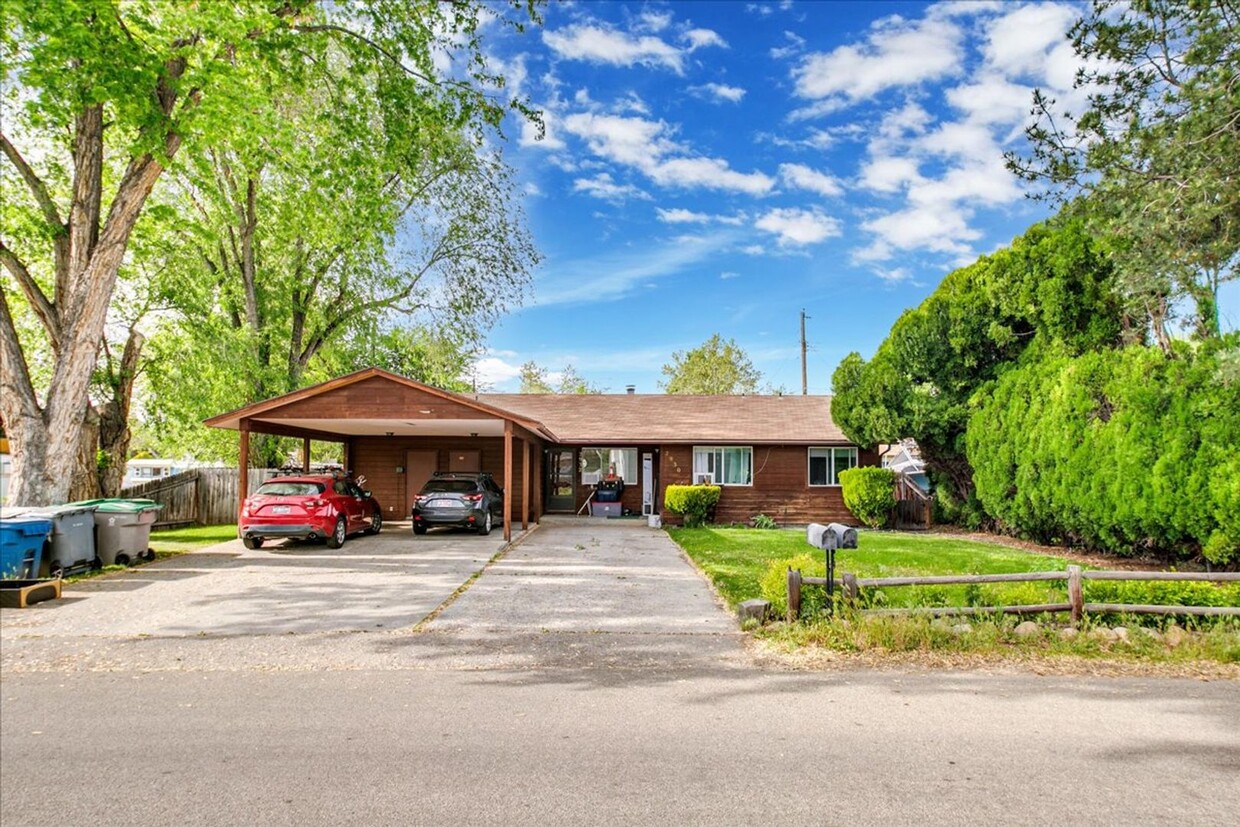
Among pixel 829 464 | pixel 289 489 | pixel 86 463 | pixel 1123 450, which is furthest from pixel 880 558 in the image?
pixel 86 463

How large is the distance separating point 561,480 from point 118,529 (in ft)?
46.3

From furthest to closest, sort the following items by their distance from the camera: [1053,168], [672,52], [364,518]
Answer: [364,518]
[672,52]
[1053,168]

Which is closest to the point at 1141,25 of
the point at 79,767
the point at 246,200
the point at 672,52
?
the point at 672,52

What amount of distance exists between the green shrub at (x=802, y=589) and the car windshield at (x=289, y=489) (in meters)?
10.6

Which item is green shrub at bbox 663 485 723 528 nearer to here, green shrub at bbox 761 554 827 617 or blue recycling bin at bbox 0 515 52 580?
green shrub at bbox 761 554 827 617

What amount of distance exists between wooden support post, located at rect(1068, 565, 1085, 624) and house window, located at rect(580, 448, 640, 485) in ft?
55.9

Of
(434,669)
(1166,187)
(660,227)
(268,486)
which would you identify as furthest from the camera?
(660,227)

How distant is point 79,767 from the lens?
4047mm

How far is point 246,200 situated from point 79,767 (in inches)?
830

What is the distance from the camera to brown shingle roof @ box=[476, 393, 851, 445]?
2243 cm

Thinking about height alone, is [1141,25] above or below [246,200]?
below

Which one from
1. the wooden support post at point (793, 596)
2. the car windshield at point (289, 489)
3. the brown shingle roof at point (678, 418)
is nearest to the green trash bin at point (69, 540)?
the car windshield at point (289, 489)

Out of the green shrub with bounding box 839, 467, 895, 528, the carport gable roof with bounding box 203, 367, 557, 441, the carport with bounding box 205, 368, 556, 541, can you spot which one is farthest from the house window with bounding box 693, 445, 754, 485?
the carport gable roof with bounding box 203, 367, 557, 441

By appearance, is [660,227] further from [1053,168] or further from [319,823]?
[319,823]
